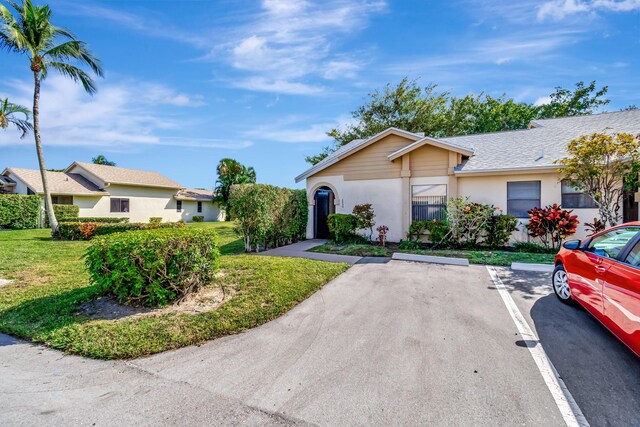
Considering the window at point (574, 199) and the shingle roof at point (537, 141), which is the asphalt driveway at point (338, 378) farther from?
the shingle roof at point (537, 141)

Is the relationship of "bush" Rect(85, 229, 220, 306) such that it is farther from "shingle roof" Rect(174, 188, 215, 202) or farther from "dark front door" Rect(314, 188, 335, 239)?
"shingle roof" Rect(174, 188, 215, 202)

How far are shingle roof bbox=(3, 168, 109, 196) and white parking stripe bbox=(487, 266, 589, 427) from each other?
Result: 27623mm

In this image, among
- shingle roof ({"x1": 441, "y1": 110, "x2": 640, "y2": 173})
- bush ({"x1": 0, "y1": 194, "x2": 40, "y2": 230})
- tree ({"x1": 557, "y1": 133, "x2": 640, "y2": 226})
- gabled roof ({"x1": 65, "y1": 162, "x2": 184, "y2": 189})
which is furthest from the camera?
gabled roof ({"x1": 65, "y1": 162, "x2": 184, "y2": 189})

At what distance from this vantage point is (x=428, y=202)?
11.6 meters

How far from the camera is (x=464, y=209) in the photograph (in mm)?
10078

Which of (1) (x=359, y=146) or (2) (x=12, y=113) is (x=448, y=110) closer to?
(1) (x=359, y=146)

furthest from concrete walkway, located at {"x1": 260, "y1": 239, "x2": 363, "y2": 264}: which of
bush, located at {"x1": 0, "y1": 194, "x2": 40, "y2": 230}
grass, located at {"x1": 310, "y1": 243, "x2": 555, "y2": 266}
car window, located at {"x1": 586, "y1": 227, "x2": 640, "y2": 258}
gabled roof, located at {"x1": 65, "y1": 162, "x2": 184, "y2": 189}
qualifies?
bush, located at {"x1": 0, "y1": 194, "x2": 40, "y2": 230}

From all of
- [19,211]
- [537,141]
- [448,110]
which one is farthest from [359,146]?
[19,211]

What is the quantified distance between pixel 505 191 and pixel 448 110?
67.2 ft

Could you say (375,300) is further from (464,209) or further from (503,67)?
(503,67)

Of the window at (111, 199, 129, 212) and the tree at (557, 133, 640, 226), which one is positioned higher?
the tree at (557, 133, 640, 226)

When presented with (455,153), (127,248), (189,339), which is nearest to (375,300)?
(189,339)

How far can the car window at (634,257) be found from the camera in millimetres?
3207

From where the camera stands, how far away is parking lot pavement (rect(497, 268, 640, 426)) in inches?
100
